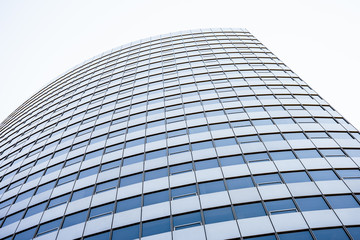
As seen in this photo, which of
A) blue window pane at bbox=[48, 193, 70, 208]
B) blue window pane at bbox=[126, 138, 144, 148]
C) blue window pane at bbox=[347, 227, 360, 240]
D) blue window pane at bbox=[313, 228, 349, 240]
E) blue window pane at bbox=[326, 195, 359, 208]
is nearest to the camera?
blue window pane at bbox=[347, 227, 360, 240]

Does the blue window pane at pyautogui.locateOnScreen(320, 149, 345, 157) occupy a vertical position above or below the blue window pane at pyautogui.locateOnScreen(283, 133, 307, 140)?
below

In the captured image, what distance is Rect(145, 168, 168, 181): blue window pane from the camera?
18.6m

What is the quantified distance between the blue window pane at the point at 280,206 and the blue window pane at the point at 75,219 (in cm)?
1219

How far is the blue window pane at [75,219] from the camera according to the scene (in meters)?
16.9

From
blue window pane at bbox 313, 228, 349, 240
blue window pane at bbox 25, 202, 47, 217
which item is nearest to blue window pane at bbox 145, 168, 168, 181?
blue window pane at bbox 25, 202, 47, 217

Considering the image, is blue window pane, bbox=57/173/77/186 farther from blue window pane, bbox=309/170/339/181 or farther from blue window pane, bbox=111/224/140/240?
blue window pane, bbox=309/170/339/181

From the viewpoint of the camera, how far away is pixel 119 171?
20.0 m

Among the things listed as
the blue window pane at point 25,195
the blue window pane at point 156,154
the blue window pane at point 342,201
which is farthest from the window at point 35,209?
the blue window pane at point 342,201

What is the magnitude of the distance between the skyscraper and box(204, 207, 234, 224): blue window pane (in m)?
0.07

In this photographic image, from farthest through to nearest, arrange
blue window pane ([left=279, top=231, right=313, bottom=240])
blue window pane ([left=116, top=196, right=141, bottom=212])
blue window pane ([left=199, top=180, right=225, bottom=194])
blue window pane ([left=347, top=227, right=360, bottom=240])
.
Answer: blue window pane ([left=116, top=196, right=141, bottom=212]) → blue window pane ([left=199, top=180, right=225, bottom=194]) → blue window pane ([left=279, top=231, right=313, bottom=240]) → blue window pane ([left=347, top=227, right=360, bottom=240])

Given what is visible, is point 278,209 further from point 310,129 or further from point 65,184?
point 65,184

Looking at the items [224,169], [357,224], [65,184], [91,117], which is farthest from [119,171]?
[357,224]

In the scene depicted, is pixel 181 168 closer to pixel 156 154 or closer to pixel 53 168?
pixel 156 154

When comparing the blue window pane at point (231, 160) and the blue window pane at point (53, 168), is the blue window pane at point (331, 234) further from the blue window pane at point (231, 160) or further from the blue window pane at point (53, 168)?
the blue window pane at point (53, 168)
